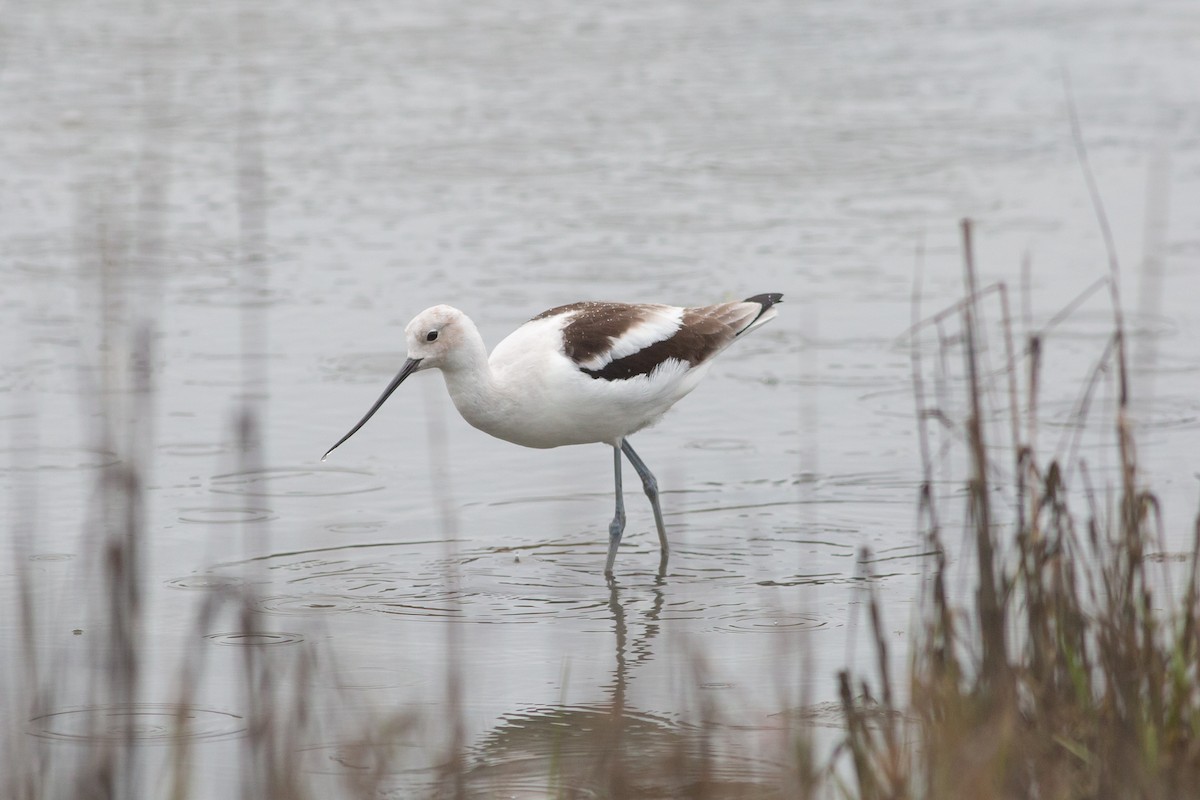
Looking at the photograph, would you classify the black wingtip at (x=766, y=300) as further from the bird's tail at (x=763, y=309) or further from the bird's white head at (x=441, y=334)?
the bird's white head at (x=441, y=334)

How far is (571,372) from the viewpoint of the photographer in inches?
273

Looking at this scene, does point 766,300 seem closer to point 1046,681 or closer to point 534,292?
point 534,292

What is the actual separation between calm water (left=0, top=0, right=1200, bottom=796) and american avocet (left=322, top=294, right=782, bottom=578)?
15.8 inches

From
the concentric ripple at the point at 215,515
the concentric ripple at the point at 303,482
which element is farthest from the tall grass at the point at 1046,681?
the concentric ripple at the point at 303,482

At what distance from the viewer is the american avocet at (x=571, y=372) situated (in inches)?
267

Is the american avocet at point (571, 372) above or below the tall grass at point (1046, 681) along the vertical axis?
above

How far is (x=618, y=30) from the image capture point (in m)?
17.5

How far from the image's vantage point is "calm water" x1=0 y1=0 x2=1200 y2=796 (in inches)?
222

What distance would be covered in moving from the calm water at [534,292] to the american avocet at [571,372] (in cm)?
40

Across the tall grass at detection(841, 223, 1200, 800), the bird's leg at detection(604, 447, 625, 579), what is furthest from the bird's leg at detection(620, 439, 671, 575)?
the tall grass at detection(841, 223, 1200, 800)

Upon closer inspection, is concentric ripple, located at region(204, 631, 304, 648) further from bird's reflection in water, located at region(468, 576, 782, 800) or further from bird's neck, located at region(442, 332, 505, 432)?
bird's neck, located at region(442, 332, 505, 432)

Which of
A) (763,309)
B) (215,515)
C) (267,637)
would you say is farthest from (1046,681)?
(763,309)

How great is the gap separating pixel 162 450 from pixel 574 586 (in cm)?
229

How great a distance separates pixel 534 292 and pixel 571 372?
327 cm
